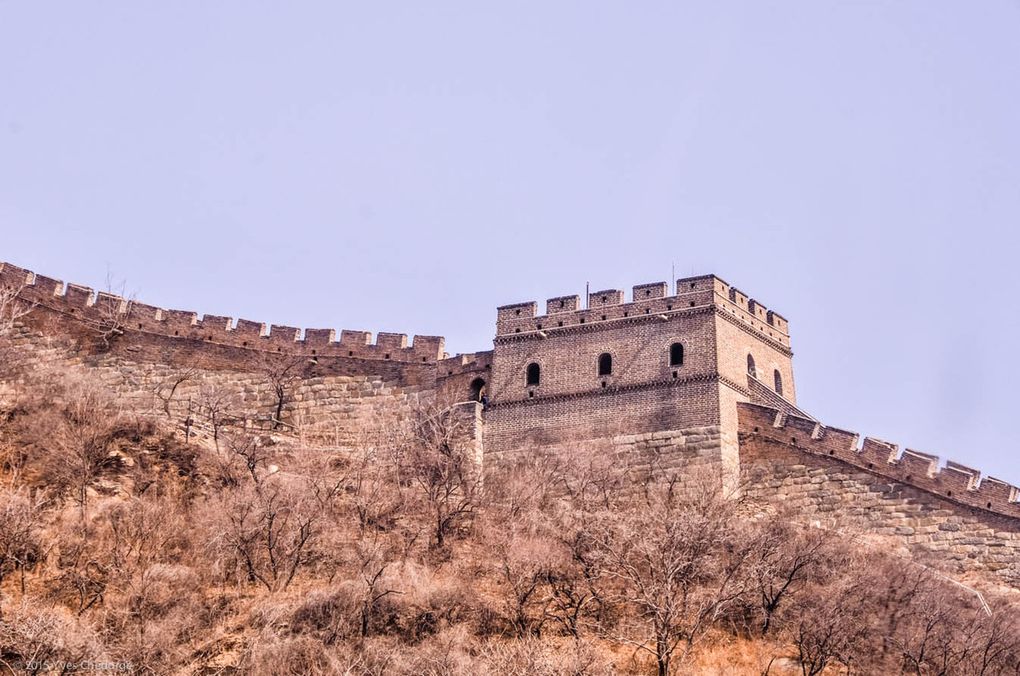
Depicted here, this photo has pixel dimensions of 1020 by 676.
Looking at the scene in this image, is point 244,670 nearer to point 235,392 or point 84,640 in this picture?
point 84,640

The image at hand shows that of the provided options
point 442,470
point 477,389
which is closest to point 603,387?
point 477,389

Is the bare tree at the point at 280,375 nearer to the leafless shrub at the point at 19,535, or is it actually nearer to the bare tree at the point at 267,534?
the bare tree at the point at 267,534

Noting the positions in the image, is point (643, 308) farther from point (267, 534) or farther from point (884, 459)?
point (267, 534)

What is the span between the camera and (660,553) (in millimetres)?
27500

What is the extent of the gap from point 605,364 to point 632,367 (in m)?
0.84

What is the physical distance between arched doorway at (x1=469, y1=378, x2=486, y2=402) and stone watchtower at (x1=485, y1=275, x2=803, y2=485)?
1.71ft

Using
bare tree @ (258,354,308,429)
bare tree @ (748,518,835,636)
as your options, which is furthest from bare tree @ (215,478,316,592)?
bare tree @ (748,518,835,636)

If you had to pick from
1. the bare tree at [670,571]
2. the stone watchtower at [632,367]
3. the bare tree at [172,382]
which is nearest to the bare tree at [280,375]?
the bare tree at [172,382]

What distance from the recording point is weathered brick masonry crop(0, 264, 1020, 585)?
3284cm

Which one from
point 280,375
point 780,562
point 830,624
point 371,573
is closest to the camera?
point 830,624

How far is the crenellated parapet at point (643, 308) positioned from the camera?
3669 centimetres

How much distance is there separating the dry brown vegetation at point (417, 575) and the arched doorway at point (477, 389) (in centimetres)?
391

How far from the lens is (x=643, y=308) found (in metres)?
37.1

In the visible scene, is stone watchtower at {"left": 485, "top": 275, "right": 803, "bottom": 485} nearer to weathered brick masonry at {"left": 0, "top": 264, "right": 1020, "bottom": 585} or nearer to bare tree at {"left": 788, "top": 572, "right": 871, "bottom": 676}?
weathered brick masonry at {"left": 0, "top": 264, "right": 1020, "bottom": 585}
